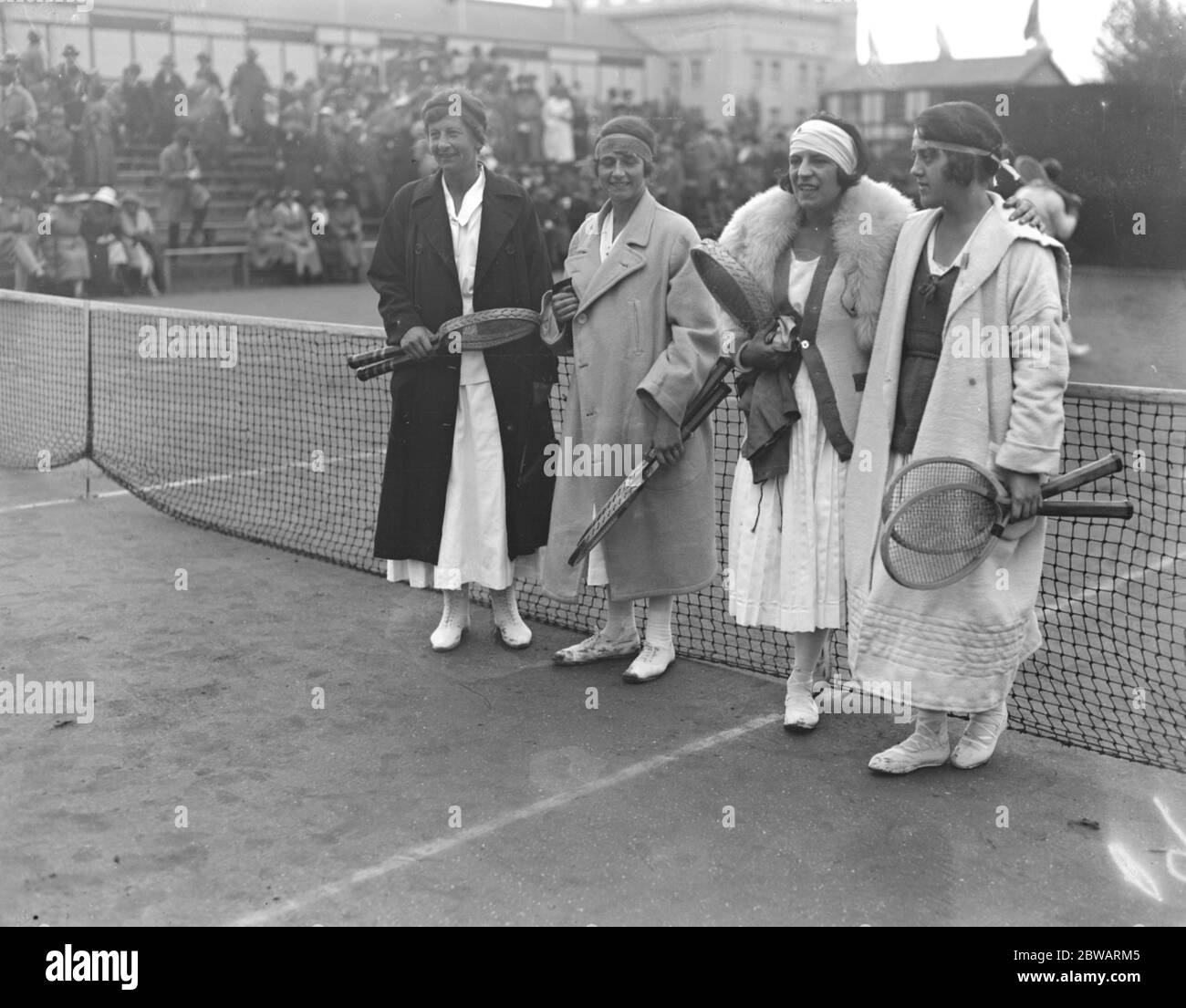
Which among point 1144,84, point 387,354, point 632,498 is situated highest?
point 1144,84

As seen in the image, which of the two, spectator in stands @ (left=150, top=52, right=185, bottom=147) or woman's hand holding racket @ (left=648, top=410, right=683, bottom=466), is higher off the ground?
spectator in stands @ (left=150, top=52, right=185, bottom=147)

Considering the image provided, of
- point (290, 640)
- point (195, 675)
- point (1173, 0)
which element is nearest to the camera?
point (195, 675)

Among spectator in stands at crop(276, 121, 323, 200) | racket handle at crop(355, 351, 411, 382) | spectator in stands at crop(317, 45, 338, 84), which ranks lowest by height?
racket handle at crop(355, 351, 411, 382)

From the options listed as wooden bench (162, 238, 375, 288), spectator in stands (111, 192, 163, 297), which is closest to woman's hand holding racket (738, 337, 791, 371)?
spectator in stands (111, 192, 163, 297)

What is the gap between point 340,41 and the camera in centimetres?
Answer: 2748

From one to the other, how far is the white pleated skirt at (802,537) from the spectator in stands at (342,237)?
20.8 m

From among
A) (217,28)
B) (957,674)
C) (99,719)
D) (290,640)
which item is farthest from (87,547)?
(217,28)

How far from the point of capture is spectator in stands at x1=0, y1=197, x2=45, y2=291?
2062 centimetres

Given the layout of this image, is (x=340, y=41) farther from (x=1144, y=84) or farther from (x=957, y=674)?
(x=957, y=674)

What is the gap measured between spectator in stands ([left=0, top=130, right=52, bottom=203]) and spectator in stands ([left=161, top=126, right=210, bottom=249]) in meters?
2.37

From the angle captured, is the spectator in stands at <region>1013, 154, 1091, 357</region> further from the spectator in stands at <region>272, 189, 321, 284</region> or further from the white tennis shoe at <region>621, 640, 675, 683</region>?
the spectator in stands at <region>272, 189, 321, 284</region>

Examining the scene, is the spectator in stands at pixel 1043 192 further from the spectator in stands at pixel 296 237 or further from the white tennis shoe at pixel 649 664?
the spectator in stands at pixel 296 237

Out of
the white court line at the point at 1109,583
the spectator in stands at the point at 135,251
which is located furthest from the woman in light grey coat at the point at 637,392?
the spectator in stands at the point at 135,251
